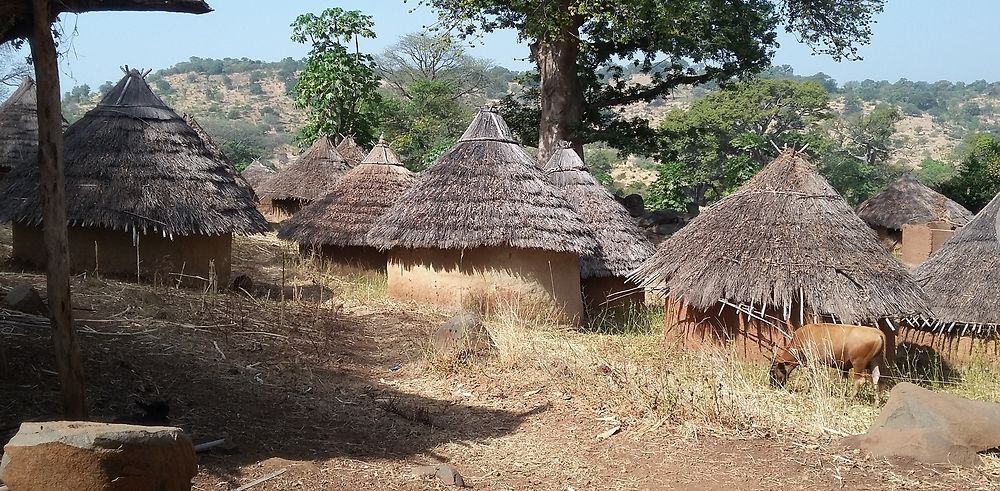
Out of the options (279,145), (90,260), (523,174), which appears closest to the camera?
(90,260)

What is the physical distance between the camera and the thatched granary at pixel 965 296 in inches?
425

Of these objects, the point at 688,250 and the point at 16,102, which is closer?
the point at 688,250

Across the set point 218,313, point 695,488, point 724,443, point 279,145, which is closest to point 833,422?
point 724,443

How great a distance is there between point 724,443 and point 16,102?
1629 centimetres

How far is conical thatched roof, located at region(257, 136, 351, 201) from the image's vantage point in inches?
747

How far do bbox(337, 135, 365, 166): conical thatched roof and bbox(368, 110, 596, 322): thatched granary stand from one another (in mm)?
7657

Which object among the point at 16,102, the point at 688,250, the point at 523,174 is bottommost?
the point at 688,250

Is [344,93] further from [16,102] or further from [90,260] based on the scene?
[90,260]

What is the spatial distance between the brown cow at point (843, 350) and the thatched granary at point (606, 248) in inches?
179

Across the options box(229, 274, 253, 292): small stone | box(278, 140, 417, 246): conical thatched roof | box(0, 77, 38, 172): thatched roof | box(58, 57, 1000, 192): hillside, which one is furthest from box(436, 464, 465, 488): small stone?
box(58, 57, 1000, 192): hillside

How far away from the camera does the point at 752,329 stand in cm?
905

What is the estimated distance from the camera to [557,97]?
17.1m

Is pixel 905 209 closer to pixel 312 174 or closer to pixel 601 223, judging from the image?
pixel 601 223

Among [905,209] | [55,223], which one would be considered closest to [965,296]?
[55,223]
